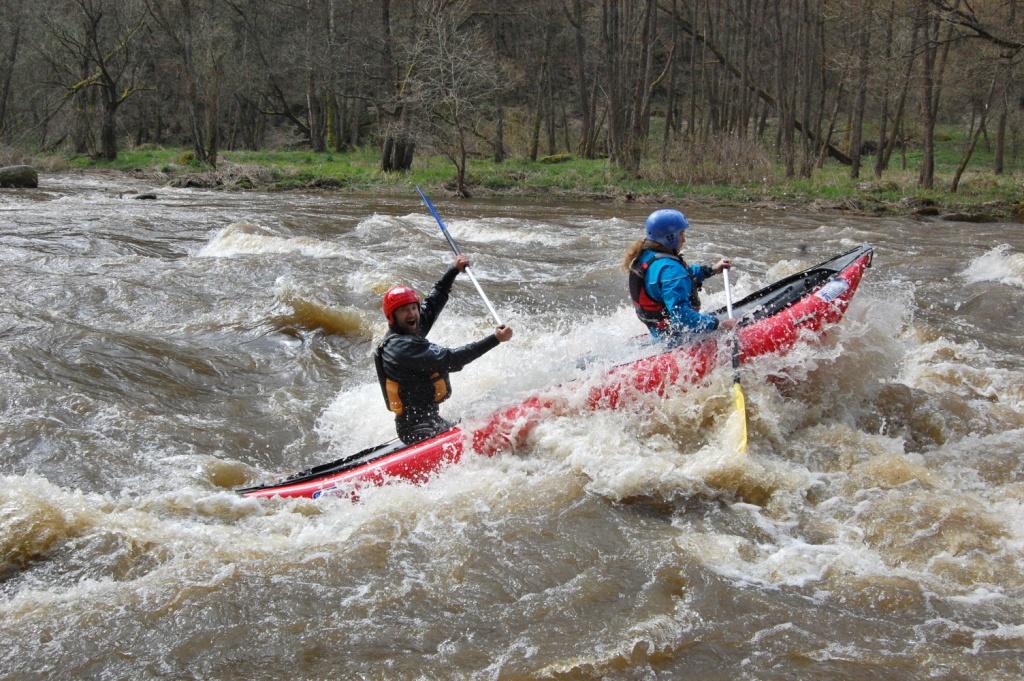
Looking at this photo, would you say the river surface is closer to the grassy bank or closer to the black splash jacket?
the black splash jacket

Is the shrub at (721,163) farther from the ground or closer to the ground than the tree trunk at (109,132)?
closer to the ground

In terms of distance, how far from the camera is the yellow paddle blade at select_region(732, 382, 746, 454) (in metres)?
4.99

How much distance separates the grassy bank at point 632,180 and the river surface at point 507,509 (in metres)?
9.83

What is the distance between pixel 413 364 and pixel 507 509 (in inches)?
39.8

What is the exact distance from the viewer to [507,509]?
4.62 metres

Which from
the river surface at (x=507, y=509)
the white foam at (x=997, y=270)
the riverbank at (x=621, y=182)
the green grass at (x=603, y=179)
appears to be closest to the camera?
the river surface at (x=507, y=509)

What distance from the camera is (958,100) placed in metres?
28.3

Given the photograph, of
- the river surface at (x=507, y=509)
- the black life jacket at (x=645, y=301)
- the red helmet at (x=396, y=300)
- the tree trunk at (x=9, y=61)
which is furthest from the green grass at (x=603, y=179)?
the red helmet at (x=396, y=300)

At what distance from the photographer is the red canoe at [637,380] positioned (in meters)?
4.97

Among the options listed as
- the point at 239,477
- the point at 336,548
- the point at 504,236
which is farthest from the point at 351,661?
the point at 504,236

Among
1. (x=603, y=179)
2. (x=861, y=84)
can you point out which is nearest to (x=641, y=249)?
(x=603, y=179)

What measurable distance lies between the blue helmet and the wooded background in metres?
13.2

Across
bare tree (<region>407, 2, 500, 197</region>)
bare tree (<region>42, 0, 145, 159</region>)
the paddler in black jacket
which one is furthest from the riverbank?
the paddler in black jacket

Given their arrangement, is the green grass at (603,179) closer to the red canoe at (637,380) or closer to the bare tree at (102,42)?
the bare tree at (102,42)
